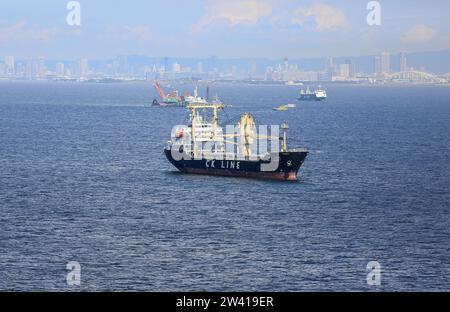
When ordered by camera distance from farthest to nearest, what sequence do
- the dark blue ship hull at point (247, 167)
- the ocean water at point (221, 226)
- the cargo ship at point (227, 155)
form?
1. the cargo ship at point (227, 155)
2. the dark blue ship hull at point (247, 167)
3. the ocean water at point (221, 226)

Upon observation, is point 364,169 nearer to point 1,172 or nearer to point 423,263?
point 1,172

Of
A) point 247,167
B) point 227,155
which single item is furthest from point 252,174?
point 227,155

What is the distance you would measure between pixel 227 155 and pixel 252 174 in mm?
7921

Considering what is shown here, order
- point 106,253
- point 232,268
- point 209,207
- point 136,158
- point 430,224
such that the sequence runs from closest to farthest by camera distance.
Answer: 1. point 232,268
2. point 106,253
3. point 430,224
4. point 209,207
5. point 136,158

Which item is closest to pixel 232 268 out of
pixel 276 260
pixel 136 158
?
pixel 276 260

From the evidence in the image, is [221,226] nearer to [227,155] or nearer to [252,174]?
[252,174]

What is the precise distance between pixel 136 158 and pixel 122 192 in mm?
42588

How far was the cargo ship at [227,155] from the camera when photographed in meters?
129

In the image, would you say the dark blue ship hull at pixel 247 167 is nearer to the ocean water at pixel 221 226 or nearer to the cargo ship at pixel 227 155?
the cargo ship at pixel 227 155

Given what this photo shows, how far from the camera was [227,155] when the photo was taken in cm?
13862

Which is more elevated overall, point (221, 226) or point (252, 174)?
point (252, 174)

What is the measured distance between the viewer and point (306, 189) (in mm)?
120312

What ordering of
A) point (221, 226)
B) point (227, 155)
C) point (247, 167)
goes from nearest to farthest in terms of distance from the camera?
point (221, 226) → point (247, 167) → point (227, 155)

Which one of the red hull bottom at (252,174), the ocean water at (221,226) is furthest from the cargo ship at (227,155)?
the ocean water at (221,226)
